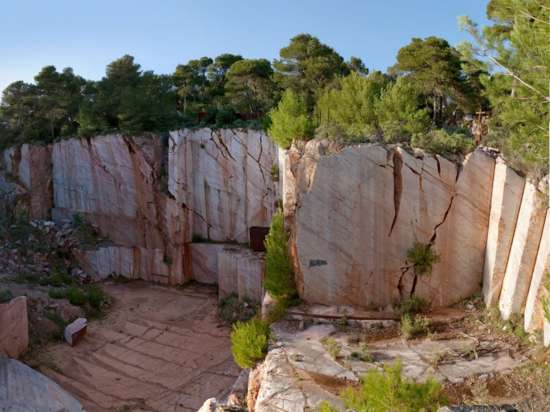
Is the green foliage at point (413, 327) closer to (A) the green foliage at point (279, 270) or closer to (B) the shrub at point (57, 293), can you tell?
(A) the green foliage at point (279, 270)

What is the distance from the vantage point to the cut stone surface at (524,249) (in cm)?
758

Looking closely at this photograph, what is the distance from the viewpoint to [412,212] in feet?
30.5

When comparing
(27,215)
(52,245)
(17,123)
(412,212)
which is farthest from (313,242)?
(17,123)

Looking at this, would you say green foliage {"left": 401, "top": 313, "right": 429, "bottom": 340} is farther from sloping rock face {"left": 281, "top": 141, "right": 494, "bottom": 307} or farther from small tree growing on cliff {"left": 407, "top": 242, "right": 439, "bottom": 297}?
small tree growing on cliff {"left": 407, "top": 242, "right": 439, "bottom": 297}

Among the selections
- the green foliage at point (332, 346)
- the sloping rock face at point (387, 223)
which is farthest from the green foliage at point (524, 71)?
the green foliage at point (332, 346)

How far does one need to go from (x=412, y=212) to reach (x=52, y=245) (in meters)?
18.7

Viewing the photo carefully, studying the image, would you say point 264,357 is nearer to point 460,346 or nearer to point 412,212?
point 460,346

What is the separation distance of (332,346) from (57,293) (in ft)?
42.3

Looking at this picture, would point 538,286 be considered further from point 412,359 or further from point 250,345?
point 250,345

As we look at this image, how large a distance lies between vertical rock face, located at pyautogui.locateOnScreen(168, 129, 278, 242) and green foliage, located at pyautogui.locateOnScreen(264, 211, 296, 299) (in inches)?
295

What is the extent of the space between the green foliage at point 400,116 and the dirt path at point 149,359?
807 centimetres

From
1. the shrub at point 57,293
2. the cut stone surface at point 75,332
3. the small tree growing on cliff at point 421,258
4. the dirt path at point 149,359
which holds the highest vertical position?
the small tree growing on cliff at point 421,258

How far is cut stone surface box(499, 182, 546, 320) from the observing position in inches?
299

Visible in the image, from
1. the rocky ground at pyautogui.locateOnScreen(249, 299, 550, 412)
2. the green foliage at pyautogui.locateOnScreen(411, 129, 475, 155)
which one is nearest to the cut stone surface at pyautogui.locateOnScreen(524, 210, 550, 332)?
the rocky ground at pyautogui.locateOnScreen(249, 299, 550, 412)
